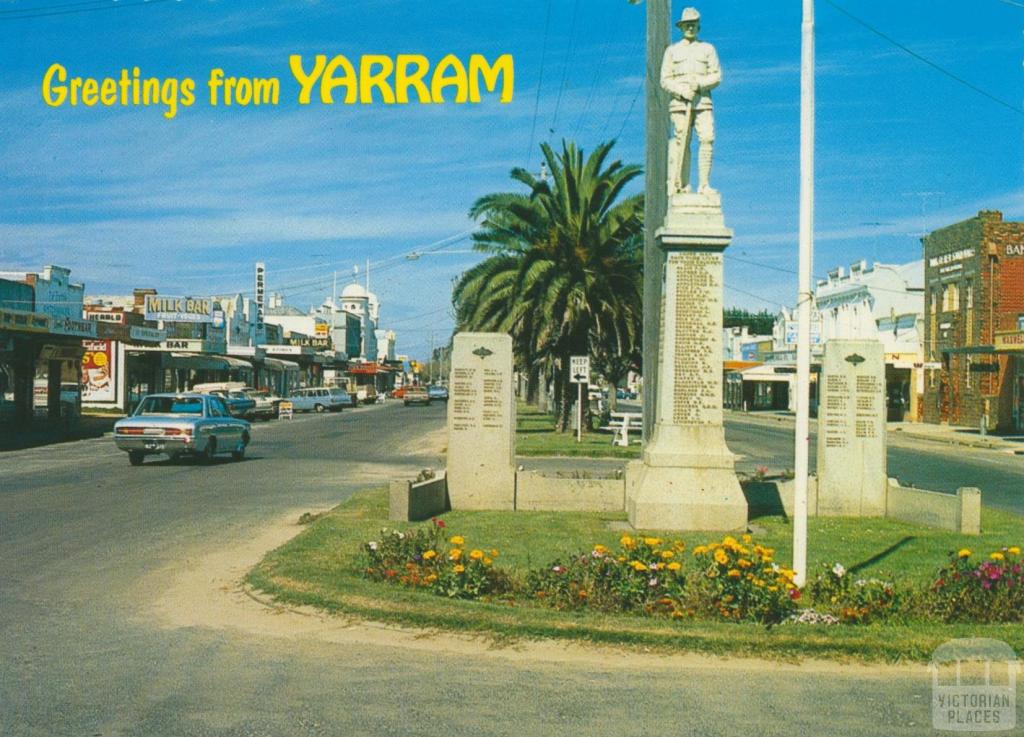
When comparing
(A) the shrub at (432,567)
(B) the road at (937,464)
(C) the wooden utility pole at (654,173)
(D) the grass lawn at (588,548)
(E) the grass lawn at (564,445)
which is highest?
(C) the wooden utility pole at (654,173)

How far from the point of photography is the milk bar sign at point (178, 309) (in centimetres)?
6975

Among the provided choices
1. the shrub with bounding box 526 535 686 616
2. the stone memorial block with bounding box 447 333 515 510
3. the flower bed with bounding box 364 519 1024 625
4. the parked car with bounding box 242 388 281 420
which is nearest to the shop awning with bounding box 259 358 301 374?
the parked car with bounding box 242 388 281 420

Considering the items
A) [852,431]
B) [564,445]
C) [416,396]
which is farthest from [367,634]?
[416,396]

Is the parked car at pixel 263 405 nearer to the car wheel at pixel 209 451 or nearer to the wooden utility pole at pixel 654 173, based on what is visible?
the car wheel at pixel 209 451

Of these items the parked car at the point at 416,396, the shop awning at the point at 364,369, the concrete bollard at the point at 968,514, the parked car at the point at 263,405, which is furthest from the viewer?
the shop awning at the point at 364,369

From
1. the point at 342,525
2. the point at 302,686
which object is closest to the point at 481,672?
the point at 302,686

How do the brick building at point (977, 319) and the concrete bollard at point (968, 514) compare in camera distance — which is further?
the brick building at point (977, 319)

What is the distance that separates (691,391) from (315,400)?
205ft

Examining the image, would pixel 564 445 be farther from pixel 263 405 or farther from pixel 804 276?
pixel 263 405

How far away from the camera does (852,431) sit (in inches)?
696

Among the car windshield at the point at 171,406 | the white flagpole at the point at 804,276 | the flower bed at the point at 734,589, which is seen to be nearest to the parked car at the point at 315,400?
the car windshield at the point at 171,406

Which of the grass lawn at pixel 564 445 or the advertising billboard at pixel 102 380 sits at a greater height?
the advertising billboard at pixel 102 380

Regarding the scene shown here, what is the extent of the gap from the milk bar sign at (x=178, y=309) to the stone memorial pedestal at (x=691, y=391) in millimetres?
57934

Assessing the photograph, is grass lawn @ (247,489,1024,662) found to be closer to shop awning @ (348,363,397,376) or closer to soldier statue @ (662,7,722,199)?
soldier statue @ (662,7,722,199)
